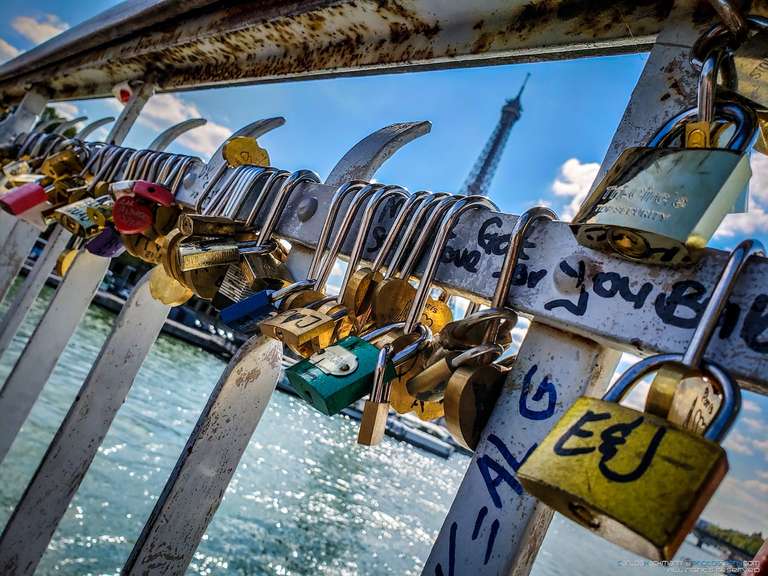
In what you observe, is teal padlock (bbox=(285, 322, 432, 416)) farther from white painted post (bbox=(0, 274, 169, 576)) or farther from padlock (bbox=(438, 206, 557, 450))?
white painted post (bbox=(0, 274, 169, 576))

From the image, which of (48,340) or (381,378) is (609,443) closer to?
(381,378)

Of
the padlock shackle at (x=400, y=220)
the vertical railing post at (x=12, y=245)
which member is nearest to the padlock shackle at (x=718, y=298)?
the padlock shackle at (x=400, y=220)

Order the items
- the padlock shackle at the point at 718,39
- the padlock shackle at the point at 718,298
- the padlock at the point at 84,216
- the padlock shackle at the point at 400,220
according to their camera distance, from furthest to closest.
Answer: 1. the padlock at the point at 84,216
2. the padlock shackle at the point at 400,220
3. the padlock shackle at the point at 718,39
4. the padlock shackle at the point at 718,298

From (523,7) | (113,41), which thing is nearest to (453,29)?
(523,7)

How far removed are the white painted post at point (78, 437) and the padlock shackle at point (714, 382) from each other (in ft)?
4.00

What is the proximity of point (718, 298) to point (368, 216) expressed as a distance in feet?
1.56

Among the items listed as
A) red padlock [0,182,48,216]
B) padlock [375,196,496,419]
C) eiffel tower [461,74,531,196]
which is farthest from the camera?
Result: eiffel tower [461,74,531,196]

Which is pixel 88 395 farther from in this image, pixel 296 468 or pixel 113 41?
pixel 296 468

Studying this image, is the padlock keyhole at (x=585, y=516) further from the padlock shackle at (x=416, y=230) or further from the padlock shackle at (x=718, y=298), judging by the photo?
the padlock shackle at (x=416, y=230)

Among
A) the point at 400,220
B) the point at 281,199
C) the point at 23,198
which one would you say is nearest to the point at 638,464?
the point at 400,220

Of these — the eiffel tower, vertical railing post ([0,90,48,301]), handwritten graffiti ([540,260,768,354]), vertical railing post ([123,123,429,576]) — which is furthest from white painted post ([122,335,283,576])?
the eiffel tower

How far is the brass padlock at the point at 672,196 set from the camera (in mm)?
397

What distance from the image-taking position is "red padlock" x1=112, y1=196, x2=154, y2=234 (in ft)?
3.78

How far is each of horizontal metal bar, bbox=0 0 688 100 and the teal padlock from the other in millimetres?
597
